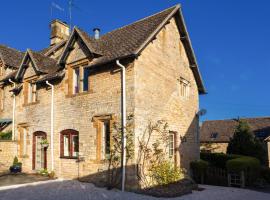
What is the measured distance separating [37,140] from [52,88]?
11.1 feet

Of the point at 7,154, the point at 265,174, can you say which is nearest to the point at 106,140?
the point at 7,154

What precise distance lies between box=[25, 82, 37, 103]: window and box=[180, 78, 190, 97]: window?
901cm

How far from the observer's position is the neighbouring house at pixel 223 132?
42.4 m

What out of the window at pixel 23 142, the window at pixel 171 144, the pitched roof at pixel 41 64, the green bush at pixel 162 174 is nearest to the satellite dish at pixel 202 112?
the window at pixel 171 144

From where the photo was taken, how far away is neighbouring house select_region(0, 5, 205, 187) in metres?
14.4

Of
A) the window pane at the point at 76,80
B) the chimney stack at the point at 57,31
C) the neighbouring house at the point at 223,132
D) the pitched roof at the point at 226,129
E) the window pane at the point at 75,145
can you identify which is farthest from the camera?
the pitched roof at the point at 226,129

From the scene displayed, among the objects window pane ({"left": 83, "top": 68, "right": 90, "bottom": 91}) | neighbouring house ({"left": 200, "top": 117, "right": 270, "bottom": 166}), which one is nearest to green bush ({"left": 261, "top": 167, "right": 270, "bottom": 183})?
window pane ({"left": 83, "top": 68, "right": 90, "bottom": 91})

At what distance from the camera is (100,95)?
Result: 14.9 meters

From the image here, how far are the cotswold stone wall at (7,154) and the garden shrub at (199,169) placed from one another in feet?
36.5

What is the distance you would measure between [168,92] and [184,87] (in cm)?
282

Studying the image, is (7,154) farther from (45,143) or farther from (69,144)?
(69,144)

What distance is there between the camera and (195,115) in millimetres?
20391

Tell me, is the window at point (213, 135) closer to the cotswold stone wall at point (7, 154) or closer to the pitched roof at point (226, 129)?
the pitched roof at point (226, 129)

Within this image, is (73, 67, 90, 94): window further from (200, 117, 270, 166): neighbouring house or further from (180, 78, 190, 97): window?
(200, 117, 270, 166): neighbouring house
